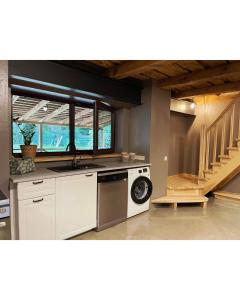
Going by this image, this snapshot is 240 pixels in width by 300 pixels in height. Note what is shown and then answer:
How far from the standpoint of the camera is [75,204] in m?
2.39

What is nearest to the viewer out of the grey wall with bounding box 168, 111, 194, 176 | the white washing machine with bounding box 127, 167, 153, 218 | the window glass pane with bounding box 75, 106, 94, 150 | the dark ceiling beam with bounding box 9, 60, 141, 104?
the dark ceiling beam with bounding box 9, 60, 141, 104

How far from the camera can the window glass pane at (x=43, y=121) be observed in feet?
8.60

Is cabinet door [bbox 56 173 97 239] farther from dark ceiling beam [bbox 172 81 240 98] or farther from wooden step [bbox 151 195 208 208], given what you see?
dark ceiling beam [bbox 172 81 240 98]

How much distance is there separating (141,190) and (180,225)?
2.86ft

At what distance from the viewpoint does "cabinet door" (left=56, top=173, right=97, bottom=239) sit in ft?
7.39

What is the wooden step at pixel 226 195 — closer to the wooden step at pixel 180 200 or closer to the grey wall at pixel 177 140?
the wooden step at pixel 180 200

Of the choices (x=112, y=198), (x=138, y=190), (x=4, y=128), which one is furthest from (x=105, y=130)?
(x=4, y=128)

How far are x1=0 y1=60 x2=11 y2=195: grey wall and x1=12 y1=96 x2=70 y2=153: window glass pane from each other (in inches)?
29.6

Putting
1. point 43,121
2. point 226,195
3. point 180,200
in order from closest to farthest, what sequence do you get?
point 43,121
point 180,200
point 226,195

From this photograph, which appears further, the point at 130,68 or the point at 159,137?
the point at 159,137

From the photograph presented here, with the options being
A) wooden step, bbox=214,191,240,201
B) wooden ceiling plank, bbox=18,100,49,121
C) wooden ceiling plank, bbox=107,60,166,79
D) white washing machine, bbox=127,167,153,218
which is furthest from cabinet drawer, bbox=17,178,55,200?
wooden step, bbox=214,191,240,201

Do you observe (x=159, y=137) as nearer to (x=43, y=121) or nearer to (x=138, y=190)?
(x=138, y=190)

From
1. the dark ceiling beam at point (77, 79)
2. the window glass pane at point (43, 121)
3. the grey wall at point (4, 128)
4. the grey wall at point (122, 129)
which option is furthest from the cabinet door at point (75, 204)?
the grey wall at point (122, 129)
